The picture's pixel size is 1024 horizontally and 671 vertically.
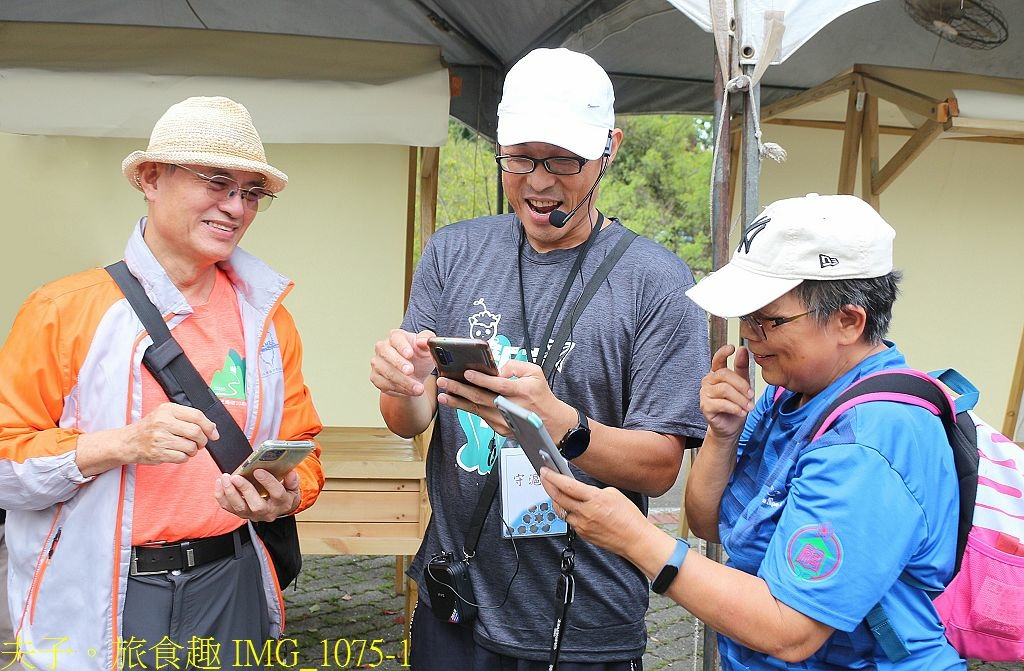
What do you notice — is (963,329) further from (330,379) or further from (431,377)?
(431,377)

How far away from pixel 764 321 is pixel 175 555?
1337 millimetres

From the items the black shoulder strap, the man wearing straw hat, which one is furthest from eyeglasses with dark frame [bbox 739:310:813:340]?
the black shoulder strap

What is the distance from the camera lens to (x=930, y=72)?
15.0 ft

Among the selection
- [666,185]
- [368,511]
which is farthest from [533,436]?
[666,185]

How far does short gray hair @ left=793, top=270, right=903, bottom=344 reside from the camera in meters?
1.54

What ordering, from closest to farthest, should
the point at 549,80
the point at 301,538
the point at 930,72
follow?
the point at 549,80 → the point at 301,538 → the point at 930,72

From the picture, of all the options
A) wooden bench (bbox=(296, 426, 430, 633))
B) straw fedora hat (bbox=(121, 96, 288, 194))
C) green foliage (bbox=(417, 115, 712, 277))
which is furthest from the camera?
green foliage (bbox=(417, 115, 712, 277))

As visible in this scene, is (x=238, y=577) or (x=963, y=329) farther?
(x=963, y=329)

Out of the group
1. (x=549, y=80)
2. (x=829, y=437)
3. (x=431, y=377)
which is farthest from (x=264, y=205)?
(x=829, y=437)

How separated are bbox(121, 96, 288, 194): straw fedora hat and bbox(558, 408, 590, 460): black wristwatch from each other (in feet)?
3.25

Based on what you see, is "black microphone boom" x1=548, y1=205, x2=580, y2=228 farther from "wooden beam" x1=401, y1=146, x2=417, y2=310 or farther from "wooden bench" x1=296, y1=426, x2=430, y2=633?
"wooden beam" x1=401, y1=146, x2=417, y2=310

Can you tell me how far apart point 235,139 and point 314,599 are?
354cm

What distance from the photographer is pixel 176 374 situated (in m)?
2.04

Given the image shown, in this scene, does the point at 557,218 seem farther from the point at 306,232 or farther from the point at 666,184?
the point at 666,184
